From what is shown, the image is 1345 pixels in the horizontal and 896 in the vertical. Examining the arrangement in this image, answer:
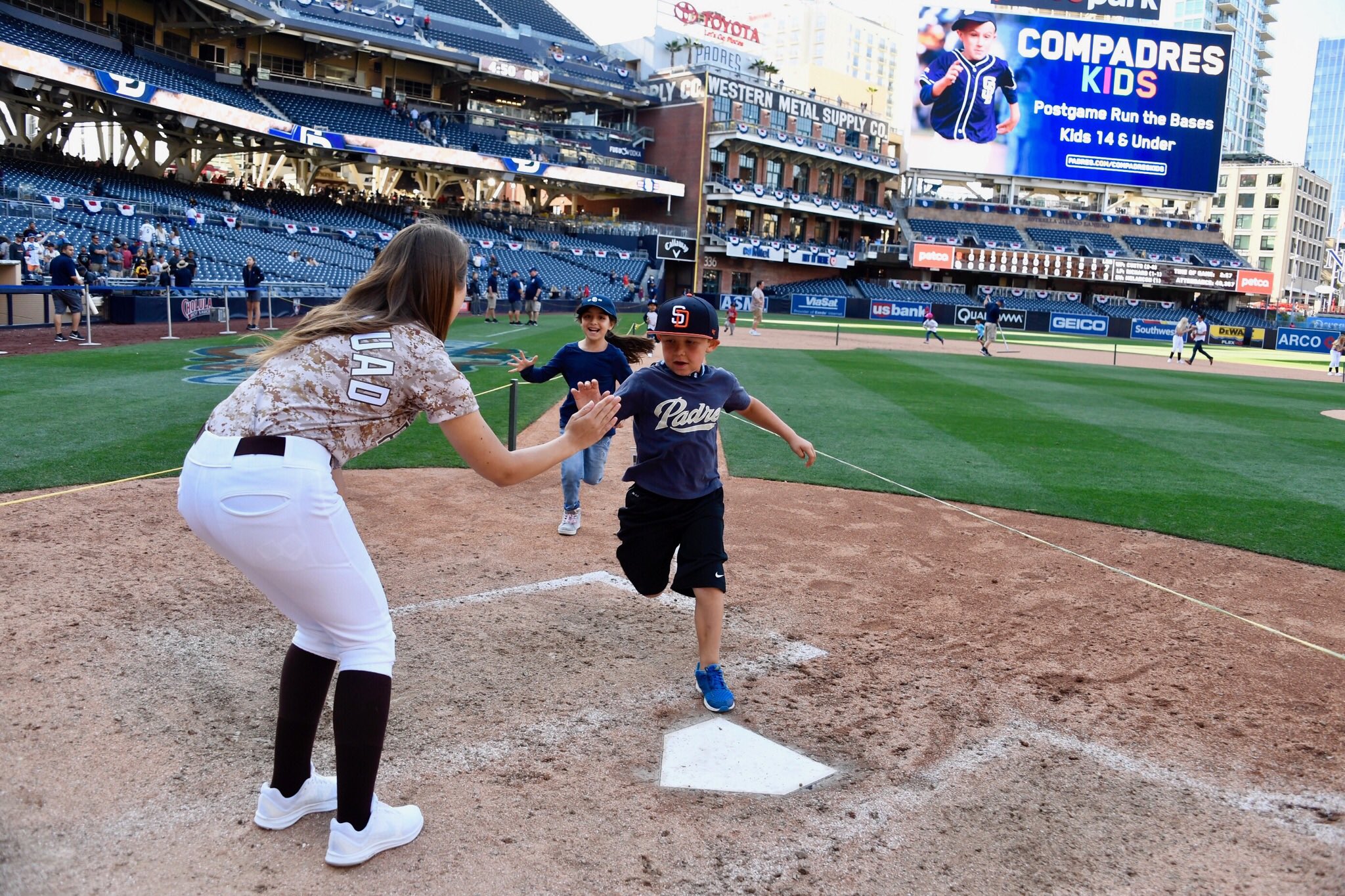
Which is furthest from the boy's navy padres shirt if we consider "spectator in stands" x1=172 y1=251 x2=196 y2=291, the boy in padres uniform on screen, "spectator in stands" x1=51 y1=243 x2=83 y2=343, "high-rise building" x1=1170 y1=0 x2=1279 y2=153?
"high-rise building" x1=1170 y1=0 x2=1279 y2=153

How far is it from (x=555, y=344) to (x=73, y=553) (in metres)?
19.4

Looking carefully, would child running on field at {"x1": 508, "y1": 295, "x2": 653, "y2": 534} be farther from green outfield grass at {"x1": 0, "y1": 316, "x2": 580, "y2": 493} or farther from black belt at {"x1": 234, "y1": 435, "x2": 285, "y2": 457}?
black belt at {"x1": 234, "y1": 435, "x2": 285, "y2": 457}

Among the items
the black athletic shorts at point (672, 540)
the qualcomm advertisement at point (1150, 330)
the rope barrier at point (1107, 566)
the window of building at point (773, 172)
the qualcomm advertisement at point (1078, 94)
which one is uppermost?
the qualcomm advertisement at point (1078, 94)

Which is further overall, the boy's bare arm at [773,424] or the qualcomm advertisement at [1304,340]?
the qualcomm advertisement at [1304,340]

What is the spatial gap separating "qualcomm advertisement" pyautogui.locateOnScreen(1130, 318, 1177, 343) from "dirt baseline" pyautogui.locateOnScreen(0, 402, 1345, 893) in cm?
5828

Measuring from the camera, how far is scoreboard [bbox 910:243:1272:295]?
68812 mm

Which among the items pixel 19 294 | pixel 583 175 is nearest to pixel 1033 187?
pixel 583 175

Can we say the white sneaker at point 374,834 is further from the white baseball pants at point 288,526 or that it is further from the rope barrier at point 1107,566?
the rope barrier at point 1107,566

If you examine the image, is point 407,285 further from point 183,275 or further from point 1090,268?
point 1090,268

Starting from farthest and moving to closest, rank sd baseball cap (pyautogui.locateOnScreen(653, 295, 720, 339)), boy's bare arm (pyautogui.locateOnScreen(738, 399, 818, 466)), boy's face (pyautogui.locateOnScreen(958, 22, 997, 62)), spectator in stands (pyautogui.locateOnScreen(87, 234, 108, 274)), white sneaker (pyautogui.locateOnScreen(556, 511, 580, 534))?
boy's face (pyautogui.locateOnScreen(958, 22, 997, 62)) < spectator in stands (pyautogui.locateOnScreen(87, 234, 108, 274)) < white sneaker (pyautogui.locateOnScreen(556, 511, 580, 534)) < boy's bare arm (pyautogui.locateOnScreen(738, 399, 818, 466)) < sd baseball cap (pyautogui.locateOnScreen(653, 295, 720, 339))

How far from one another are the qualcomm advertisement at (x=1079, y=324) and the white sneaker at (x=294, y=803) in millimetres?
63201

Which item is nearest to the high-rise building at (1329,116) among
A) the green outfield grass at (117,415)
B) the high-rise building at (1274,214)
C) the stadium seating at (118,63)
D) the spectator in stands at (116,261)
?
the high-rise building at (1274,214)

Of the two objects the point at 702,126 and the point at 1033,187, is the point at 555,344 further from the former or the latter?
the point at 1033,187

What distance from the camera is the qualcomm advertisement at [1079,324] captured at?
61.0 m
